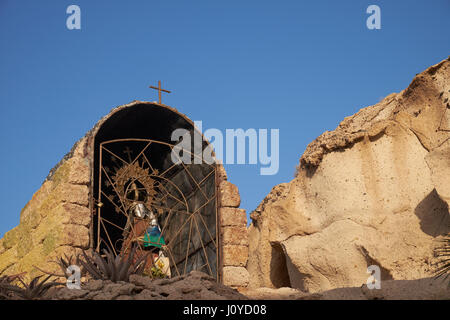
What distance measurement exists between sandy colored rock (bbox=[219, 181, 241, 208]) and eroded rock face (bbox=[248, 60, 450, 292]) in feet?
4.77

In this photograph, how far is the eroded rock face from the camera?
352 inches

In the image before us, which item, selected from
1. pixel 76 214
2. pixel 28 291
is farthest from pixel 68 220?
pixel 28 291

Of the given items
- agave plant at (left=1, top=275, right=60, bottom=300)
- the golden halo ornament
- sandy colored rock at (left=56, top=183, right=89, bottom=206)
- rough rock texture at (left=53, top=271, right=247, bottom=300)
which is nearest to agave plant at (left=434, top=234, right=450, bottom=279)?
Answer: rough rock texture at (left=53, top=271, right=247, bottom=300)

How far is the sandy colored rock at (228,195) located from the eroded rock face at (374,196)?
1454mm

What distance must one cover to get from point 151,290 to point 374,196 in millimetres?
4708

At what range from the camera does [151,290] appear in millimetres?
6062

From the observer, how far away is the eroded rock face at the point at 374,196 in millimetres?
8953

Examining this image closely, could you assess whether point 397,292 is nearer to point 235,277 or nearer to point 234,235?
point 235,277

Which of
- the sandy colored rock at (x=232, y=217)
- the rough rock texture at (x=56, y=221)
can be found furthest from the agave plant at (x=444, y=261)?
the rough rock texture at (x=56, y=221)

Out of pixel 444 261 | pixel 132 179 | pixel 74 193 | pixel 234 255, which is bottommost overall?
pixel 444 261

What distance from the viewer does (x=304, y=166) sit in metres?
10.9

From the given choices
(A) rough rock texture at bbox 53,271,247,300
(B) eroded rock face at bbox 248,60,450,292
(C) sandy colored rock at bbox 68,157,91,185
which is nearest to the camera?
(A) rough rock texture at bbox 53,271,247,300

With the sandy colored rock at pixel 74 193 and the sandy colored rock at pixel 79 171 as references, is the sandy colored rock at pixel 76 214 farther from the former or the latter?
the sandy colored rock at pixel 79 171

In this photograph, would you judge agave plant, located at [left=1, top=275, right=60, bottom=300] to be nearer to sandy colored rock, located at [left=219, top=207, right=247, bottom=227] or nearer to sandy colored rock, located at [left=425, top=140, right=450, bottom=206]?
sandy colored rock, located at [left=219, top=207, right=247, bottom=227]
